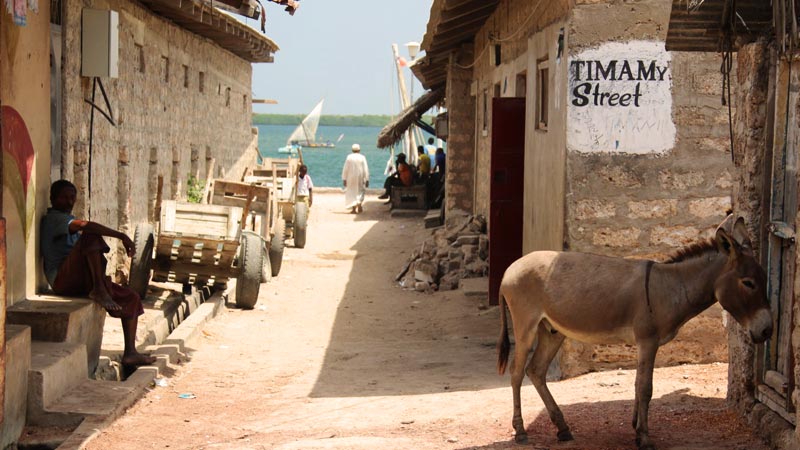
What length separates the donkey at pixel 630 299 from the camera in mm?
5492

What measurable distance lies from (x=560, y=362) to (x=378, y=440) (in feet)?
8.50

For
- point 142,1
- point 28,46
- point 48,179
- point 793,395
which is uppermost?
point 142,1

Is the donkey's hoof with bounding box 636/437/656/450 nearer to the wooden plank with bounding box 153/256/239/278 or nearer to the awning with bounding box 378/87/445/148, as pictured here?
the wooden plank with bounding box 153/256/239/278

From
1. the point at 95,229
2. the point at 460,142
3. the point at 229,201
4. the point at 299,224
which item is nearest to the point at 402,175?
the point at 460,142

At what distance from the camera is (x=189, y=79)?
18078 millimetres

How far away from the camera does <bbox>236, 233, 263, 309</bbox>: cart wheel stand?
39.1 ft

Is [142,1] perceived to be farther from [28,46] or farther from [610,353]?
[610,353]

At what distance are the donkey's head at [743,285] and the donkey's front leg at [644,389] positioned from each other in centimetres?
50

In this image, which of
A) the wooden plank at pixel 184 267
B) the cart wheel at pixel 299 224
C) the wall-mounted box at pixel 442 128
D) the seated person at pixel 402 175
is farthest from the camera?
the seated person at pixel 402 175

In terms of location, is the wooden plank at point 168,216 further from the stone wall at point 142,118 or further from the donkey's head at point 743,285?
A: the donkey's head at point 743,285

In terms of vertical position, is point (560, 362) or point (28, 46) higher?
point (28, 46)

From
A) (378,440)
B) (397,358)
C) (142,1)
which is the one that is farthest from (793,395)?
(142,1)

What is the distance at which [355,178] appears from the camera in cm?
2703

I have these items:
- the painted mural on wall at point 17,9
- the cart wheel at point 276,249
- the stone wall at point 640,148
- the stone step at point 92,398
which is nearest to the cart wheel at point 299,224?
the cart wheel at point 276,249
